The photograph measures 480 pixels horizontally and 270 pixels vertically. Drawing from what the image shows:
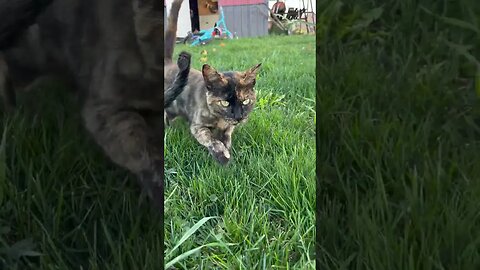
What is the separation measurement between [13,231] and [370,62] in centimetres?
86

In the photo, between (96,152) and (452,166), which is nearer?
(452,166)

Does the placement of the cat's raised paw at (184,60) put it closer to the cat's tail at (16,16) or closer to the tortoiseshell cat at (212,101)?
the tortoiseshell cat at (212,101)

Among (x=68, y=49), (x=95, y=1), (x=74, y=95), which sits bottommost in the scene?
(x=74, y=95)

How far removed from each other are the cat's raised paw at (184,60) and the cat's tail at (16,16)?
0.32 meters

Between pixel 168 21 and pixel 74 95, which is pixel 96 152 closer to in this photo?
pixel 74 95

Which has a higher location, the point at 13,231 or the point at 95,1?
the point at 95,1

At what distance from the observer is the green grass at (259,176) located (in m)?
1.16

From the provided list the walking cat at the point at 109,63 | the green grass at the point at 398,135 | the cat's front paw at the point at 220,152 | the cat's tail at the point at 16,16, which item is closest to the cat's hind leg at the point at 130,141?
the walking cat at the point at 109,63

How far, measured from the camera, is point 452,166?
1089mm

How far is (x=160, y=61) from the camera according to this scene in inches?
47.1

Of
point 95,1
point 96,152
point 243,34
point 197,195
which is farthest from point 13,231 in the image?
point 243,34

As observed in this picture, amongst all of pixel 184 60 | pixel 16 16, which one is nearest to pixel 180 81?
pixel 184 60

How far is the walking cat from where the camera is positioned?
1.19 metres

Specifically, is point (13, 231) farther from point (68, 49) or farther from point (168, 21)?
point (168, 21)
